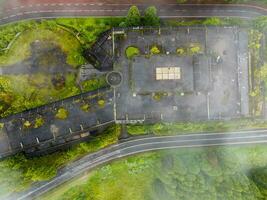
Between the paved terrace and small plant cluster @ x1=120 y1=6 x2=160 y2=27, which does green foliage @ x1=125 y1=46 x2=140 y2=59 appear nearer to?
the paved terrace

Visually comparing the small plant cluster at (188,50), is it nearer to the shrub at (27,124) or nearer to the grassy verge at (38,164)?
the grassy verge at (38,164)

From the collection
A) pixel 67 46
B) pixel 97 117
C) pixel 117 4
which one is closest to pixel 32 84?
pixel 67 46

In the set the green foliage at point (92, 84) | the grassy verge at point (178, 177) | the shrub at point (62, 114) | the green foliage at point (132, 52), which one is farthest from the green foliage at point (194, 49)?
the shrub at point (62, 114)

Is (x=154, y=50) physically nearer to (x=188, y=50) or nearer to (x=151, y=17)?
(x=188, y=50)

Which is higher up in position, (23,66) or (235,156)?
(23,66)

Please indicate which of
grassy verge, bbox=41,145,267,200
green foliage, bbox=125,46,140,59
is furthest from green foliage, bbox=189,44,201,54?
grassy verge, bbox=41,145,267,200

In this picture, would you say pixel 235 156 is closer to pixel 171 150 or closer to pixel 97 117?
pixel 171 150
